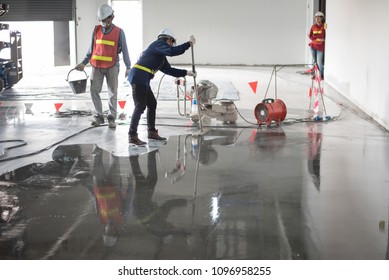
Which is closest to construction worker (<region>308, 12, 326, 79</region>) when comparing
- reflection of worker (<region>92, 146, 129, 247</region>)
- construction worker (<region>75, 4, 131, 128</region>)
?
construction worker (<region>75, 4, 131, 128</region>)

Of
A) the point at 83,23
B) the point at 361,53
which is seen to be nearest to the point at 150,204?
the point at 361,53

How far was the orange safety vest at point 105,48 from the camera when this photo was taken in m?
9.69

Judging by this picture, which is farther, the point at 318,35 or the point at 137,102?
the point at 318,35

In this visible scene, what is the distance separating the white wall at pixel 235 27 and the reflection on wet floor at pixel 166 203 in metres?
13.7

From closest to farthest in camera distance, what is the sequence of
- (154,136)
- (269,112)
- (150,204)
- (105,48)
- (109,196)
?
(150,204), (109,196), (154,136), (105,48), (269,112)

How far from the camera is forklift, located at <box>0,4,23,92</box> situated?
45.8ft

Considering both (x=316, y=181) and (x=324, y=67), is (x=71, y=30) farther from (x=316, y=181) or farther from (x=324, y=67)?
(x=316, y=181)

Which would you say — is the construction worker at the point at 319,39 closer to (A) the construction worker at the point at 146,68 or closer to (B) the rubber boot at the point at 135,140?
(A) the construction worker at the point at 146,68

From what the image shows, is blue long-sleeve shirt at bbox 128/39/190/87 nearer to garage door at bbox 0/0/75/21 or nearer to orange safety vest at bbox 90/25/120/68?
orange safety vest at bbox 90/25/120/68

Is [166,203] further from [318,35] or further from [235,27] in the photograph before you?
[235,27]

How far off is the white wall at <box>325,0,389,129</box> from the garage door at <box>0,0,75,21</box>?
7.85m

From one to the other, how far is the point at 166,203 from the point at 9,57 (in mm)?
9933

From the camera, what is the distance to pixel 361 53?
40.6 feet

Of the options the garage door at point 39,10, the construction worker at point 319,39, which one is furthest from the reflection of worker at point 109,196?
the garage door at point 39,10
